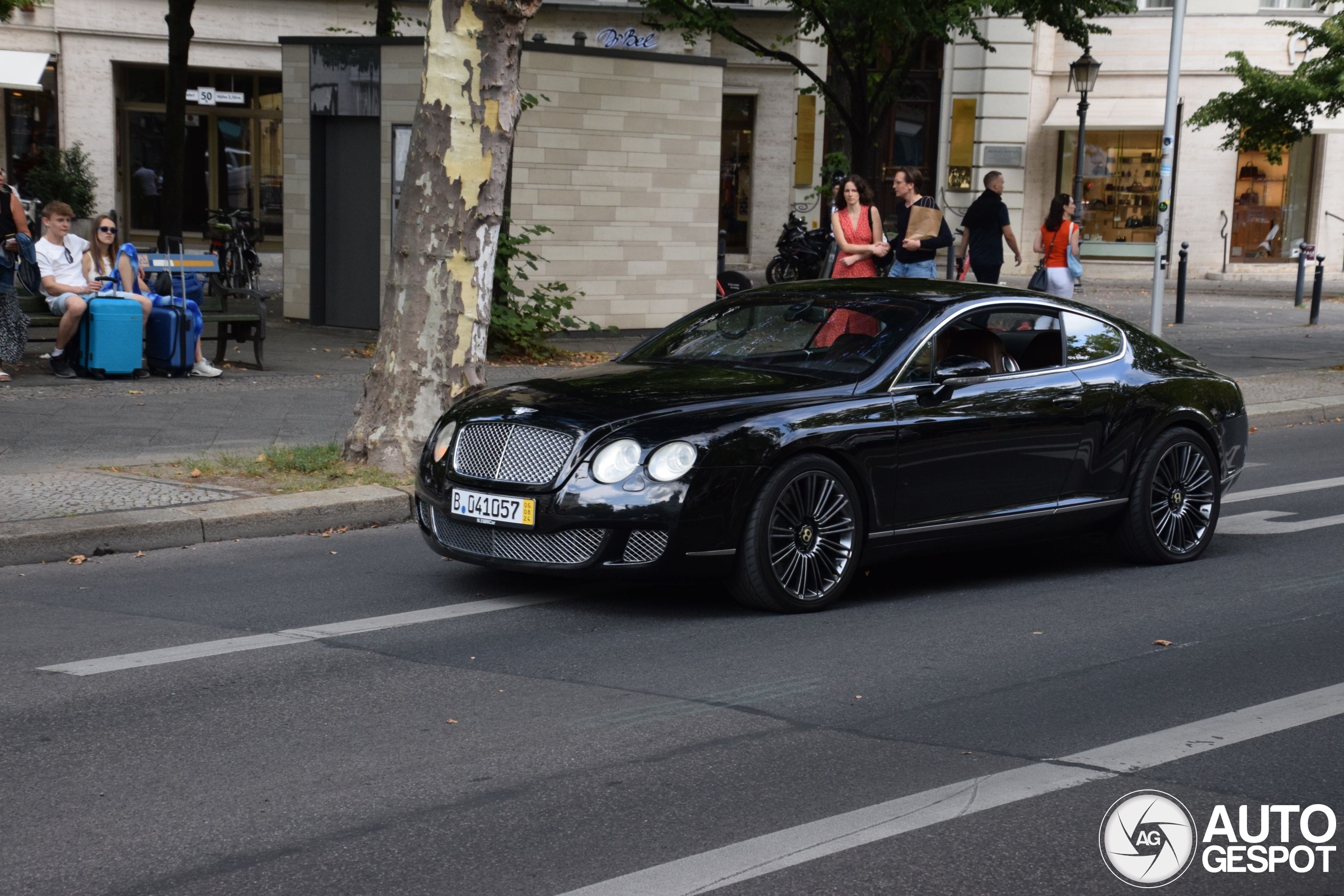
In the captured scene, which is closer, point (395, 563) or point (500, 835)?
point (500, 835)

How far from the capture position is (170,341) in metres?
13.7

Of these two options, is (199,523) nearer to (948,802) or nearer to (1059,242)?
(948,802)

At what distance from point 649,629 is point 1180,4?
13.5 m

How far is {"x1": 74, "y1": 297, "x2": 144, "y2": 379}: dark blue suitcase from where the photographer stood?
1328 centimetres

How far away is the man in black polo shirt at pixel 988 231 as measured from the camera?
1547 cm

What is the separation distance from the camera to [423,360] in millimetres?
9922

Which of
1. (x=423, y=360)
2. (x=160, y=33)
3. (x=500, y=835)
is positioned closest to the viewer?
(x=500, y=835)

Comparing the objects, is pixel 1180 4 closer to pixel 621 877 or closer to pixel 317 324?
pixel 317 324

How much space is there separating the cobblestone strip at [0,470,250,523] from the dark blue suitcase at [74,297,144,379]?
13.9 ft

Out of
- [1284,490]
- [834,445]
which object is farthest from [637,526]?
[1284,490]

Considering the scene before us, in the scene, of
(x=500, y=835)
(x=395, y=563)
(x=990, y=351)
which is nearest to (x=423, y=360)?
(x=395, y=563)

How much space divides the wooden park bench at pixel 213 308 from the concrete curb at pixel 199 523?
5570mm

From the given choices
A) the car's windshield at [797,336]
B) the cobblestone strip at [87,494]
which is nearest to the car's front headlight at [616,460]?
the car's windshield at [797,336]

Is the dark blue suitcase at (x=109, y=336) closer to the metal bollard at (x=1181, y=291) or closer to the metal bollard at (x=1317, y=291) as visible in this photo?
the metal bollard at (x=1181, y=291)
